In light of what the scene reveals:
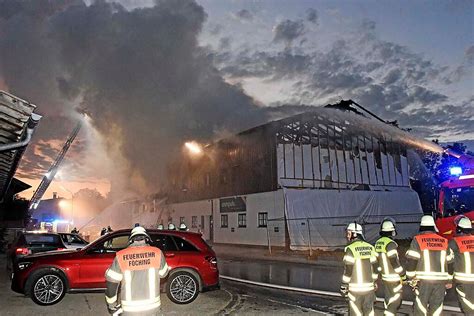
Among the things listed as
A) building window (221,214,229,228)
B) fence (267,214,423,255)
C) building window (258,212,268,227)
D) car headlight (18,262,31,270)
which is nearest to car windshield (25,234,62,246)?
car headlight (18,262,31,270)

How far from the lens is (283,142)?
2625cm

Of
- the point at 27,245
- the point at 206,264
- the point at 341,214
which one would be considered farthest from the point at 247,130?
the point at 206,264

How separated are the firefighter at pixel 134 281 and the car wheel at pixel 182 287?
4277 mm

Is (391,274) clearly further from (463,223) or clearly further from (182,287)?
(182,287)

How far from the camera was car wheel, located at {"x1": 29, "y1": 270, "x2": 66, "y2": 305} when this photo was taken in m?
8.17

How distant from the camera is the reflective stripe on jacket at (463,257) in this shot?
5.80 metres

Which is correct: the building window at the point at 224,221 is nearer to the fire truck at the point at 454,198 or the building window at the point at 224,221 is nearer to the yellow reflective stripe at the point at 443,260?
the fire truck at the point at 454,198

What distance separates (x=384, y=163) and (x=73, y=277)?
25343 mm

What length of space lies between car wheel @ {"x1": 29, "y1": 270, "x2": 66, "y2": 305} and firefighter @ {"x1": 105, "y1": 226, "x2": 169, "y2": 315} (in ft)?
15.5

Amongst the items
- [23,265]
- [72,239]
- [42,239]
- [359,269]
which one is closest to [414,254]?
[359,269]

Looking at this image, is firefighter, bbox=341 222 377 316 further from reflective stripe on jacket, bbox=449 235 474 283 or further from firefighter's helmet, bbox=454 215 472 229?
firefighter's helmet, bbox=454 215 472 229

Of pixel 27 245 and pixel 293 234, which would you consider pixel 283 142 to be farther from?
pixel 27 245

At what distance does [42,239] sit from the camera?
1245 cm

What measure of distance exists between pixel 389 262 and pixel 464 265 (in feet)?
3.49
